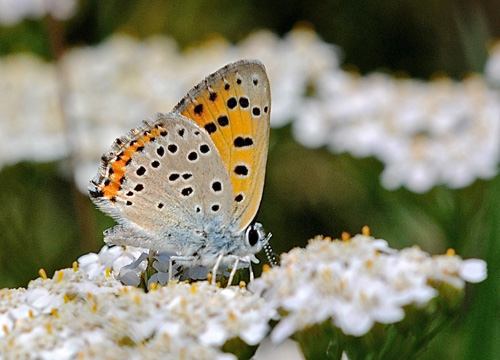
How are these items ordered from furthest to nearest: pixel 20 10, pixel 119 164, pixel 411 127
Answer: pixel 20 10 < pixel 411 127 < pixel 119 164

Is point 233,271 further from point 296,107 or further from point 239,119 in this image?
point 296,107

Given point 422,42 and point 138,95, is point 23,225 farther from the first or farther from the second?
point 422,42

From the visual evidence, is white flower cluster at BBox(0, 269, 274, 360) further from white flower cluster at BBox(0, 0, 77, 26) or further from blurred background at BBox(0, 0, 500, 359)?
white flower cluster at BBox(0, 0, 77, 26)

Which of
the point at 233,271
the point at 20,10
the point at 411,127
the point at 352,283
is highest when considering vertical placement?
the point at 20,10

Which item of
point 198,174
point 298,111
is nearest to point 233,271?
point 198,174

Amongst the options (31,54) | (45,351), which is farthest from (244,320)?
(31,54)

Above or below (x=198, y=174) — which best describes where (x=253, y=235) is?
below
